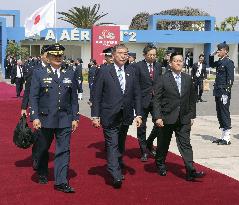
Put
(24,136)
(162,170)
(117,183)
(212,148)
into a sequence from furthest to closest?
(212,148), (162,170), (24,136), (117,183)

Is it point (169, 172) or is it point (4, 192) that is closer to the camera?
point (4, 192)

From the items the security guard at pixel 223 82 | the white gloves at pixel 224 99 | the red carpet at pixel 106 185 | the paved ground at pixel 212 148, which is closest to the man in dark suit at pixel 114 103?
the red carpet at pixel 106 185

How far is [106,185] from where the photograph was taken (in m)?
6.71

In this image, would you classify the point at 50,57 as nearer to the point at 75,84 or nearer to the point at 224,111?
the point at 75,84

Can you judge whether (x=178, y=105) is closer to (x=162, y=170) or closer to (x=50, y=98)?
(x=162, y=170)

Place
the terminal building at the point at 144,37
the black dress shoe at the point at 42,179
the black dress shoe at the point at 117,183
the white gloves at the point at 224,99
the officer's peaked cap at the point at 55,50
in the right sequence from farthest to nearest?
the terminal building at the point at 144,37
the white gloves at the point at 224,99
the black dress shoe at the point at 42,179
the black dress shoe at the point at 117,183
the officer's peaked cap at the point at 55,50

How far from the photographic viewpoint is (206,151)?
923cm

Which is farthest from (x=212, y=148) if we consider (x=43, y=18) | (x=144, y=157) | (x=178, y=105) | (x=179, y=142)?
(x=43, y=18)

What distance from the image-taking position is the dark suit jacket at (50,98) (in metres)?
6.30

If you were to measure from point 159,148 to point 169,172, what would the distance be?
1.38ft

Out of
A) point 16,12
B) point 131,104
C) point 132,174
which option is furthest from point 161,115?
point 16,12

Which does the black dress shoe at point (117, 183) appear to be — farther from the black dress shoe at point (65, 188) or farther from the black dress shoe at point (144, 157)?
the black dress shoe at point (144, 157)

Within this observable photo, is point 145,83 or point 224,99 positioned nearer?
point 145,83

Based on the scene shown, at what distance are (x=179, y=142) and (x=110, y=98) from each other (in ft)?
3.91
